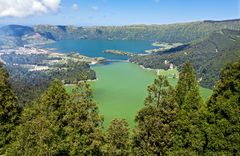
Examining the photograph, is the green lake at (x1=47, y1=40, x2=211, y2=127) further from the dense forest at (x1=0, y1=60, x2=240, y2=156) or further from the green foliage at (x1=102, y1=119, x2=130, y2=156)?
the dense forest at (x1=0, y1=60, x2=240, y2=156)

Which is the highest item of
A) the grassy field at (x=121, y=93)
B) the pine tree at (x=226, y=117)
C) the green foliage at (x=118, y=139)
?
the pine tree at (x=226, y=117)

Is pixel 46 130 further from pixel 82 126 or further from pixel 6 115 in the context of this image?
pixel 6 115

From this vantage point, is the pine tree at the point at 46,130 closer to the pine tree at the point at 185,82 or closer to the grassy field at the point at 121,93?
the pine tree at the point at 185,82

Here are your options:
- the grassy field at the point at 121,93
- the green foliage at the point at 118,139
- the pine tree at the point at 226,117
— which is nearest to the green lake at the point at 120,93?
the grassy field at the point at 121,93

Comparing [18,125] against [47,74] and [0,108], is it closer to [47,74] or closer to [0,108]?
[0,108]

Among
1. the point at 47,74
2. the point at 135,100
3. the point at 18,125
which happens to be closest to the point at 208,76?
the point at 135,100

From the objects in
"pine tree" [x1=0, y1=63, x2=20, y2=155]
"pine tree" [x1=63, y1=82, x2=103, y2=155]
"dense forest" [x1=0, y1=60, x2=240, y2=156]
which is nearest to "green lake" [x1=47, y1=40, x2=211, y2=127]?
"pine tree" [x1=0, y1=63, x2=20, y2=155]
